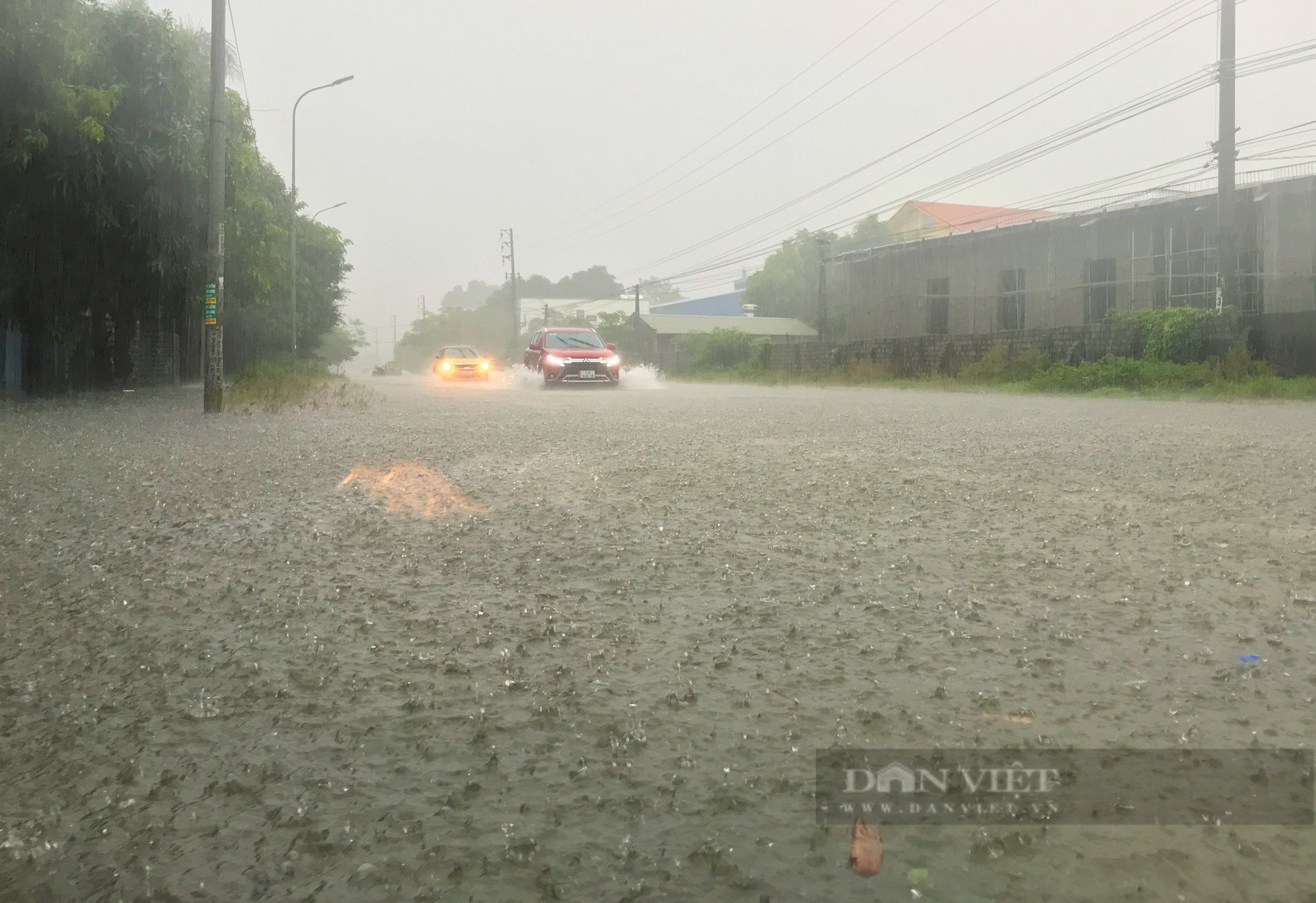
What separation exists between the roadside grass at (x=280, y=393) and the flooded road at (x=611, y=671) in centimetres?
1038

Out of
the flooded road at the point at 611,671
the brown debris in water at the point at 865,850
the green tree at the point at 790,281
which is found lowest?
the brown debris in water at the point at 865,850

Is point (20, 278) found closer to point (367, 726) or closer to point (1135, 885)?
point (367, 726)

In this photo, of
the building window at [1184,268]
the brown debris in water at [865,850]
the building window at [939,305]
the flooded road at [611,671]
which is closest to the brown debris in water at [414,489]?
the flooded road at [611,671]

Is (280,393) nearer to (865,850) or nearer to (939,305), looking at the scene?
(865,850)

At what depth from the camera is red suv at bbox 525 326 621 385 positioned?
28.5 metres

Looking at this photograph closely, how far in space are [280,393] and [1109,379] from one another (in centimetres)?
1720

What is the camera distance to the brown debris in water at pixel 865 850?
2.12 meters

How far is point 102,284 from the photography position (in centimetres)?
1948

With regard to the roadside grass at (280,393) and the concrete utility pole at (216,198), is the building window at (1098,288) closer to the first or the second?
the roadside grass at (280,393)

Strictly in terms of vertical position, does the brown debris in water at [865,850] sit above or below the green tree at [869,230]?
below

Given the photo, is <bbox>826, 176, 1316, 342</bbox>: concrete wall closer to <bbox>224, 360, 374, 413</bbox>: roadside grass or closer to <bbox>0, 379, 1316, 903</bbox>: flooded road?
<bbox>224, 360, 374, 413</bbox>: roadside grass

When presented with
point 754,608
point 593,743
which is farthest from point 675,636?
point 593,743

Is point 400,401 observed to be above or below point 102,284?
below

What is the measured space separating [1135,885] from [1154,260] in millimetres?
37749
